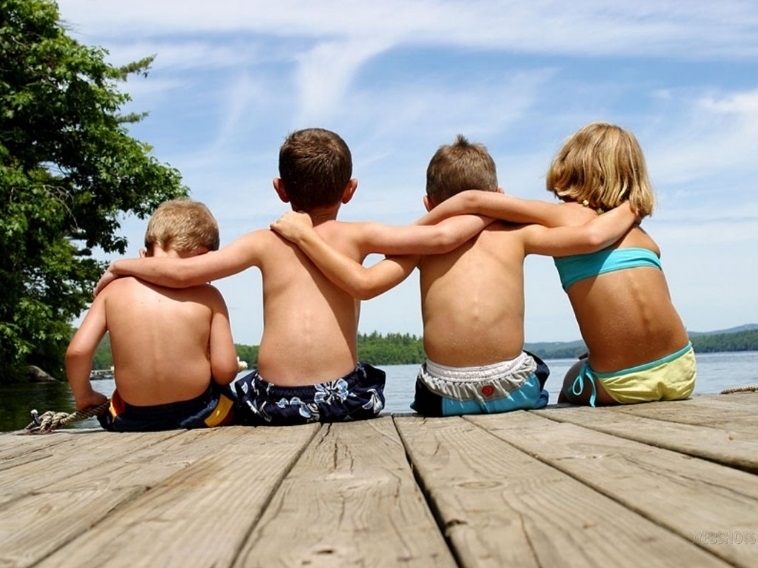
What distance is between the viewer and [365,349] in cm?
6319

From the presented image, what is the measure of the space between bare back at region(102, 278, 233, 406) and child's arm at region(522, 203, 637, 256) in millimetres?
1440

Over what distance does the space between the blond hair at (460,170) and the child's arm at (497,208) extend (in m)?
0.17

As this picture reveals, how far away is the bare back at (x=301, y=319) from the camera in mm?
3346

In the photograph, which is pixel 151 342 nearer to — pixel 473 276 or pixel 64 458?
pixel 64 458

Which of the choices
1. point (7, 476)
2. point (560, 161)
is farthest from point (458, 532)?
point (560, 161)

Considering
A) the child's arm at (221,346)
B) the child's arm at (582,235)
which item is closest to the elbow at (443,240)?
the child's arm at (582,235)

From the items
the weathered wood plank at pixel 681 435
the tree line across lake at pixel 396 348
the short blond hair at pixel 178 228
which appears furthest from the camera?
the tree line across lake at pixel 396 348

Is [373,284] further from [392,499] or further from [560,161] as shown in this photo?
[392,499]

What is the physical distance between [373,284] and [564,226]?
86 cm

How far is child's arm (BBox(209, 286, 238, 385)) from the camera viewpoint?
11.3 feet

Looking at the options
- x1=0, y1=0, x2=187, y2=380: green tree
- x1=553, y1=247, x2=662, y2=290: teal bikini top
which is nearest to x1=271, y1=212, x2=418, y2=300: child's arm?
x1=553, y1=247, x2=662, y2=290: teal bikini top

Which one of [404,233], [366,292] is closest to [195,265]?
[366,292]

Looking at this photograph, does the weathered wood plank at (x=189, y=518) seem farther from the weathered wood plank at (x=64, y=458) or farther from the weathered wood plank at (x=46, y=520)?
the weathered wood plank at (x=64, y=458)

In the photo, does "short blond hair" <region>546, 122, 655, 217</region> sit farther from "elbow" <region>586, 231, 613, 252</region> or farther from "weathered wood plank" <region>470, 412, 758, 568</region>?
"weathered wood plank" <region>470, 412, 758, 568</region>
